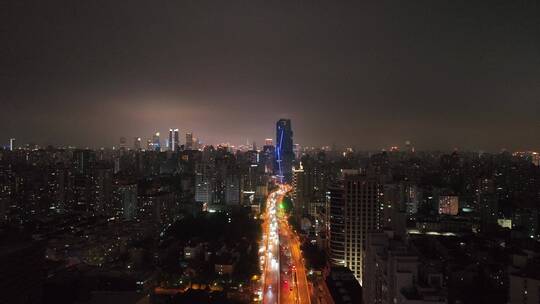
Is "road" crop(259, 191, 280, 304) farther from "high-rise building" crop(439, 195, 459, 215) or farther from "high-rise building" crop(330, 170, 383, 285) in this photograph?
"high-rise building" crop(439, 195, 459, 215)

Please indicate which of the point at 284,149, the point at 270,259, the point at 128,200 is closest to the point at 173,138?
the point at 284,149

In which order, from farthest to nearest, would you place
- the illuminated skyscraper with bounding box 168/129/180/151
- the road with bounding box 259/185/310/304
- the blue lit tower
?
the illuminated skyscraper with bounding box 168/129/180/151
the blue lit tower
the road with bounding box 259/185/310/304

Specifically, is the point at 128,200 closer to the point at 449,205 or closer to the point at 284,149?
the point at 449,205

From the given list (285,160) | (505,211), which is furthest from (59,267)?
(285,160)

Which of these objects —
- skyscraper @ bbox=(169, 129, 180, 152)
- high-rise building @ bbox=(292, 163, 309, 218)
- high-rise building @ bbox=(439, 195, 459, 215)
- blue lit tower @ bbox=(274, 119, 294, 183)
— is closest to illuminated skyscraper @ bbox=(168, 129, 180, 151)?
skyscraper @ bbox=(169, 129, 180, 152)

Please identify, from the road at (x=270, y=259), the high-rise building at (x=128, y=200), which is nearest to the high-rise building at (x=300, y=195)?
the road at (x=270, y=259)

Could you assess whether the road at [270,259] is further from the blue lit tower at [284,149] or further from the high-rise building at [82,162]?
the blue lit tower at [284,149]

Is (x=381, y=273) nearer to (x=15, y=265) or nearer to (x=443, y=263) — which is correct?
(x=15, y=265)
